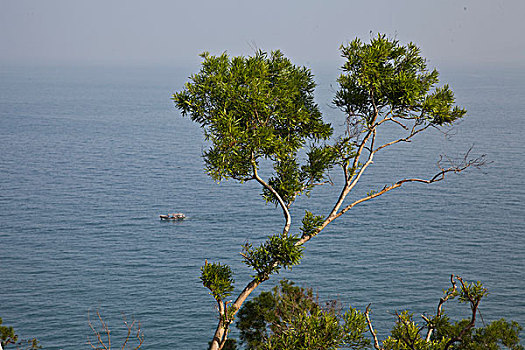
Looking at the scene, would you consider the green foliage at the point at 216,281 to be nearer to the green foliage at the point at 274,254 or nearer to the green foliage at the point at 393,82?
the green foliage at the point at 274,254

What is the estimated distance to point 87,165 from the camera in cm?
13512

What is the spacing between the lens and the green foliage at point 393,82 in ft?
56.6

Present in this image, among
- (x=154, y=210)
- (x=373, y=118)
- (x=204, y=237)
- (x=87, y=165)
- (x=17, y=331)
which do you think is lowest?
(x=17, y=331)

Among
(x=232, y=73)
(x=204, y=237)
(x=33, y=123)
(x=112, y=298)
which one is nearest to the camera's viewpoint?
(x=232, y=73)

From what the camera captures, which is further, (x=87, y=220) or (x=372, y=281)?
(x=87, y=220)

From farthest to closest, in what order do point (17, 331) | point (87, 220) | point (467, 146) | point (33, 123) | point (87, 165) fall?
point (33, 123)
point (467, 146)
point (87, 165)
point (87, 220)
point (17, 331)

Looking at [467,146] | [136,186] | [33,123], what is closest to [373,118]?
[136,186]

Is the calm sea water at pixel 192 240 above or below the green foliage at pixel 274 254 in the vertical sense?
above

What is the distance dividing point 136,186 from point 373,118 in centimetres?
10416

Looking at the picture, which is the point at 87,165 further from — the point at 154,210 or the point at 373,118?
the point at 373,118

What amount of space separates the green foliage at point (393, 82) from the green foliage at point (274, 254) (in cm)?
436

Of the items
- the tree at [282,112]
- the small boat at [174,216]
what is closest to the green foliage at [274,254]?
the tree at [282,112]

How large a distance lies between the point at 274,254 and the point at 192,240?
7581 centimetres

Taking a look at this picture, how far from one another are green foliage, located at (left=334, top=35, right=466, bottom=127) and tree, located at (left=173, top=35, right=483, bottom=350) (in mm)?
28
